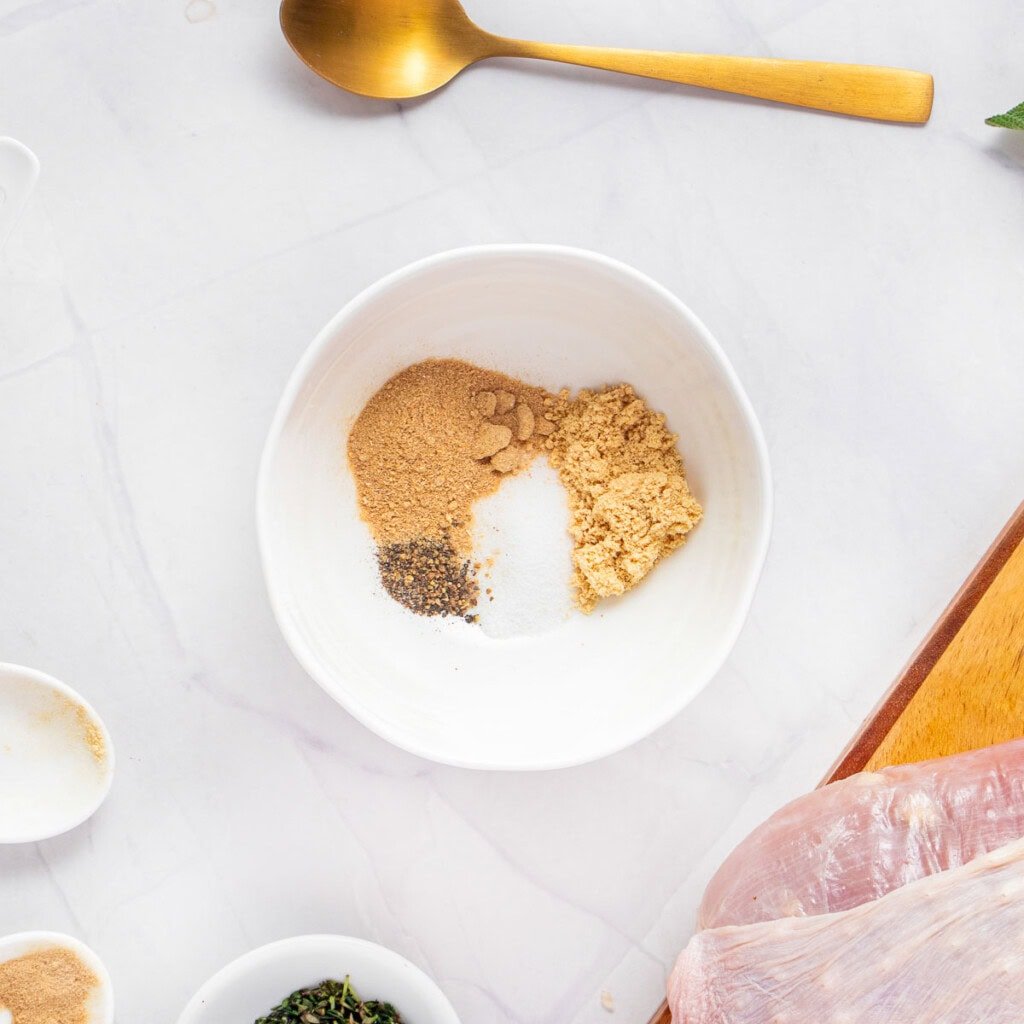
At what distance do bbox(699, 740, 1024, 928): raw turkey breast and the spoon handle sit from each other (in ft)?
1.90

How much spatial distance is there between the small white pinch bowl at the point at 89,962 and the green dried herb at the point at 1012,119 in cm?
111

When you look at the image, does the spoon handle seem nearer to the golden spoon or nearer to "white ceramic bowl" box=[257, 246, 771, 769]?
the golden spoon

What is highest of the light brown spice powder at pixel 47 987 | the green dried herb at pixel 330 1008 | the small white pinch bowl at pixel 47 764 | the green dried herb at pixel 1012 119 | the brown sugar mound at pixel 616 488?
the green dried herb at pixel 1012 119

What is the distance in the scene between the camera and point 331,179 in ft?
2.80

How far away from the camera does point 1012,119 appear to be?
2.74ft

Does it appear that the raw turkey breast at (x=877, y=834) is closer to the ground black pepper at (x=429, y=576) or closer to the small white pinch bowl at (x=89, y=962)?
the ground black pepper at (x=429, y=576)

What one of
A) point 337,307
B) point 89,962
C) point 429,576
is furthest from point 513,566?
point 89,962

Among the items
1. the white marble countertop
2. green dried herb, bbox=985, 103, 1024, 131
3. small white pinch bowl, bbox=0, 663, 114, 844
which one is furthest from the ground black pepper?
green dried herb, bbox=985, 103, 1024, 131

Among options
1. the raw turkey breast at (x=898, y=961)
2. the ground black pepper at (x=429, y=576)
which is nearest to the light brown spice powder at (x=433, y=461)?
the ground black pepper at (x=429, y=576)

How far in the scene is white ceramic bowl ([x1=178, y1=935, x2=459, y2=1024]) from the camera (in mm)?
809

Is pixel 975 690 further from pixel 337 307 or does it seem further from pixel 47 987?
pixel 47 987

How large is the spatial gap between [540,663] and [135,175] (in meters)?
0.58

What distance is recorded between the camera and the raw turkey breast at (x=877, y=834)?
2.37ft

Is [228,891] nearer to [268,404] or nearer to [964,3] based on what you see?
[268,404]
